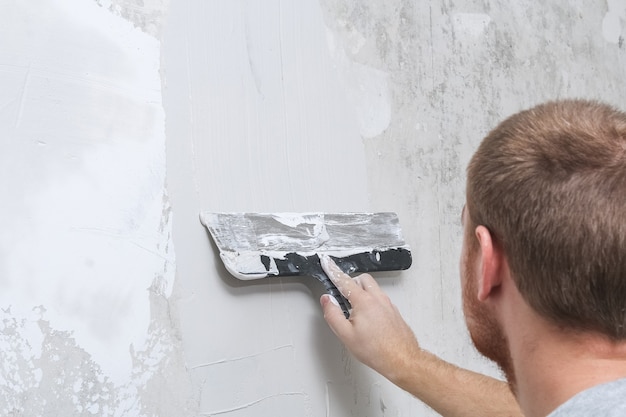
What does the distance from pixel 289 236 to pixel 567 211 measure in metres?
0.57

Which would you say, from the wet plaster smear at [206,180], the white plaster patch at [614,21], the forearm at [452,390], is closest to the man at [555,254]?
the forearm at [452,390]

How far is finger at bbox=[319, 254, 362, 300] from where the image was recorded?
133 cm

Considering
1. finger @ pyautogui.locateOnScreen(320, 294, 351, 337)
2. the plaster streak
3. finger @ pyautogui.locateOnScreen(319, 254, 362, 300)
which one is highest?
the plaster streak

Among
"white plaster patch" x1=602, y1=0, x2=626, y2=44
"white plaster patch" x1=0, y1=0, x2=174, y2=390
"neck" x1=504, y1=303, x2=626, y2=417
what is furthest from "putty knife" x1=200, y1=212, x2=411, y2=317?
"white plaster patch" x1=602, y1=0, x2=626, y2=44

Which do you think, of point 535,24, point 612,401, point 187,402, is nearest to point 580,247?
point 612,401

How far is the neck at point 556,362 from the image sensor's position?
87cm

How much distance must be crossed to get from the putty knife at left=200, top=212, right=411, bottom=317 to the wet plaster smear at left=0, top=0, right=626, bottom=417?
4cm

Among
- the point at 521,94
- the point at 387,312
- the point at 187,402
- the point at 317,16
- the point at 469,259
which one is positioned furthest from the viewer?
the point at 521,94

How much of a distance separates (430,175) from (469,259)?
62 cm

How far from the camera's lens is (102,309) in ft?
3.66

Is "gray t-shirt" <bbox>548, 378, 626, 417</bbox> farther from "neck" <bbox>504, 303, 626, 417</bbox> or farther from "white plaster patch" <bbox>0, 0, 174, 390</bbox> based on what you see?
"white plaster patch" <bbox>0, 0, 174, 390</bbox>

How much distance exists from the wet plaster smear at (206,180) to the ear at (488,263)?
0.45m

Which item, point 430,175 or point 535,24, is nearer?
point 430,175

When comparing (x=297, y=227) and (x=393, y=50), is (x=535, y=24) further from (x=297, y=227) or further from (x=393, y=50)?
(x=297, y=227)
